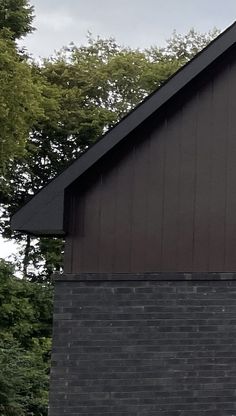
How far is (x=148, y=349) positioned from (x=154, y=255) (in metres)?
0.99

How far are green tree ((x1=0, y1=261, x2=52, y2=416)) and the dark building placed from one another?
8.12m

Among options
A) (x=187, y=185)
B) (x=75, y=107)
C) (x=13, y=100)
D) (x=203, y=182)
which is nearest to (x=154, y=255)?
(x=187, y=185)

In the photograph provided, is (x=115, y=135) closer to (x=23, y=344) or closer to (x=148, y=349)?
(x=148, y=349)

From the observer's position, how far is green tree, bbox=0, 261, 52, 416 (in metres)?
16.0

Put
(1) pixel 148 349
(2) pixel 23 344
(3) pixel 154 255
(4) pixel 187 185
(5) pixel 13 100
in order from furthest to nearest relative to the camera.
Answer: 1. (2) pixel 23 344
2. (5) pixel 13 100
3. (4) pixel 187 185
4. (3) pixel 154 255
5. (1) pixel 148 349

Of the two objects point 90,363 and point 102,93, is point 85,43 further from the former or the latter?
point 90,363

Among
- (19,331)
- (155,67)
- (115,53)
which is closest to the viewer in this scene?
(19,331)

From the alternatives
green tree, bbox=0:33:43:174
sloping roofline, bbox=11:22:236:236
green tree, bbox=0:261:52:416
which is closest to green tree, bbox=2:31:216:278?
green tree, bbox=0:261:52:416

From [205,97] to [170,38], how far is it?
23177mm

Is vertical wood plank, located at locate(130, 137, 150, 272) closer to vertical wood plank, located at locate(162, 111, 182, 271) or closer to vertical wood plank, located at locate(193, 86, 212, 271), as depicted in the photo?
vertical wood plank, located at locate(162, 111, 182, 271)

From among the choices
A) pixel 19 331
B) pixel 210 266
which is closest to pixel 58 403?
pixel 210 266

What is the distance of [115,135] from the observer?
831 centimetres

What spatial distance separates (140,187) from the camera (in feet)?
27.6

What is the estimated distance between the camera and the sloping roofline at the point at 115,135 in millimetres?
8297
